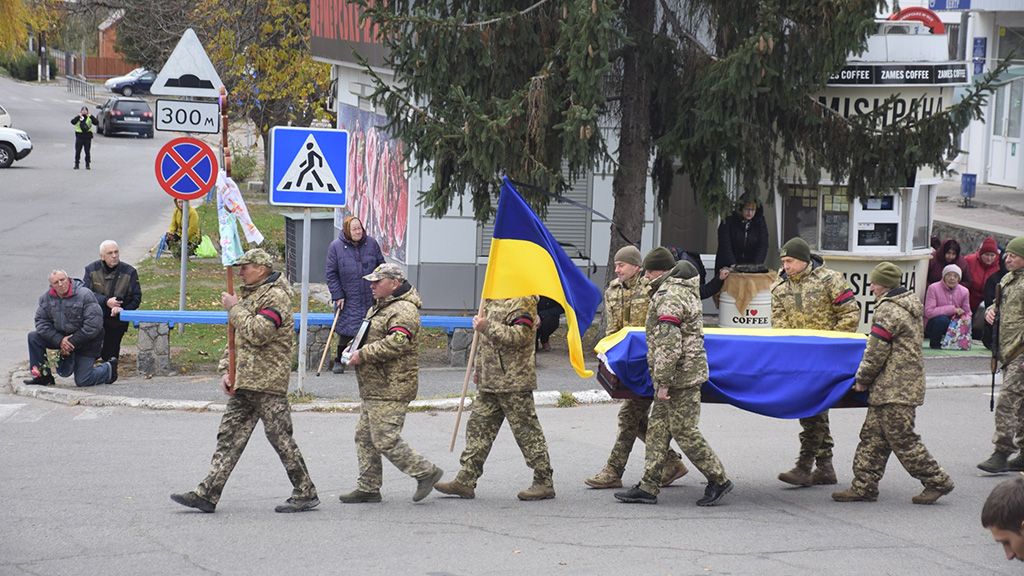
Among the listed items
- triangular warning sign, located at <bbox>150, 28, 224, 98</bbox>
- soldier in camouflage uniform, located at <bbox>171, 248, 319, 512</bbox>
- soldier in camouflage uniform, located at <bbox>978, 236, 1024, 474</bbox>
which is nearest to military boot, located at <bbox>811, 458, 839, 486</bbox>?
soldier in camouflage uniform, located at <bbox>978, 236, 1024, 474</bbox>

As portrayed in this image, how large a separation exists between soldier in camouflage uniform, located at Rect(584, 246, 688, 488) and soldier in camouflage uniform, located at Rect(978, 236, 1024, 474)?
2.50 metres

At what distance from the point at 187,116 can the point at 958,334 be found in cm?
940

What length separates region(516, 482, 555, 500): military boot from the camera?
9.52 m

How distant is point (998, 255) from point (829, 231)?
8.30 feet

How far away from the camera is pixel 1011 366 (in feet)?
33.9

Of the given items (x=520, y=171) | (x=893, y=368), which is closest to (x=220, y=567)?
(x=893, y=368)

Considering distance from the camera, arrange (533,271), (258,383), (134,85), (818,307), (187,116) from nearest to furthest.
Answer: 1. (258,383)
2. (533,271)
3. (818,307)
4. (187,116)
5. (134,85)

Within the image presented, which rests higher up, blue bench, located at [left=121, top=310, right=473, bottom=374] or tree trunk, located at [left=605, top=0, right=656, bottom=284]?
tree trunk, located at [left=605, top=0, right=656, bottom=284]

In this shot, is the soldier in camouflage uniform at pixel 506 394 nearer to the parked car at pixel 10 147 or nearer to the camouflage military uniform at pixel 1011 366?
the camouflage military uniform at pixel 1011 366

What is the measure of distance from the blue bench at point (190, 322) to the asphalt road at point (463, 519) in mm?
2734

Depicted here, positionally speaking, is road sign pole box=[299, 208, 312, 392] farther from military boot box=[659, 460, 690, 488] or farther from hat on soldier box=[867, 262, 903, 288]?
hat on soldier box=[867, 262, 903, 288]

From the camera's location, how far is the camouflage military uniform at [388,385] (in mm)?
9188

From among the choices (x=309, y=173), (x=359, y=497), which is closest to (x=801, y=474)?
(x=359, y=497)

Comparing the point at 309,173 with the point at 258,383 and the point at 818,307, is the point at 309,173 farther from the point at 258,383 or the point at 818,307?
the point at 818,307
